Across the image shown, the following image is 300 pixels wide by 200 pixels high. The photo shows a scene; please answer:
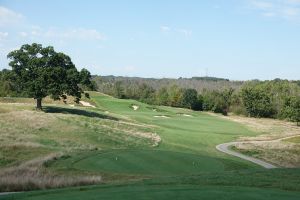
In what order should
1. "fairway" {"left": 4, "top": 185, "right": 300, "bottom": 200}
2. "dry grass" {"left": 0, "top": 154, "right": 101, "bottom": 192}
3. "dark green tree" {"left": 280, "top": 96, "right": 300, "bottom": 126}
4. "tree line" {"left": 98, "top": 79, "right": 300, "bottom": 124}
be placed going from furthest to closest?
1. "tree line" {"left": 98, "top": 79, "right": 300, "bottom": 124}
2. "dark green tree" {"left": 280, "top": 96, "right": 300, "bottom": 126}
3. "dry grass" {"left": 0, "top": 154, "right": 101, "bottom": 192}
4. "fairway" {"left": 4, "top": 185, "right": 300, "bottom": 200}

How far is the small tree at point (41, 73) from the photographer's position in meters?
52.0

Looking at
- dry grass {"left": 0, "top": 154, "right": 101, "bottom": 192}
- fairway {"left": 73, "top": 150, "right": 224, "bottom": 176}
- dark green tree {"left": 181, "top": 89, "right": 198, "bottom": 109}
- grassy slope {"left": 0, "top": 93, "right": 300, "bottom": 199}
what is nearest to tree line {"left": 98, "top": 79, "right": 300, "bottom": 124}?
dark green tree {"left": 181, "top": 89, "right": 198, "bottom": 109}

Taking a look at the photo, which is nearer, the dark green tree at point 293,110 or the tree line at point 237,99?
the dark green tree at point 293,110

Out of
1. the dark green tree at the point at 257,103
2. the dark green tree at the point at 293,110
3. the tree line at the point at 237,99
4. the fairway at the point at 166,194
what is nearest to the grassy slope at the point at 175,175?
the fairway at the point at 166,194

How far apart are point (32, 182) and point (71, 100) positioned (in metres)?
72.0

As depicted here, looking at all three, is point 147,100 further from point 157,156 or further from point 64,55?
point 157,156

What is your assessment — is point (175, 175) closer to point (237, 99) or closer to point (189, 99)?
point (189, 99)

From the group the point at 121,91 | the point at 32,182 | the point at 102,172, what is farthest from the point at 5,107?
the point at 121,91

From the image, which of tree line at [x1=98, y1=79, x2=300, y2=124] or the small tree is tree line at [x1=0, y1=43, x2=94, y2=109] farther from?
tree line at [x1=98, y1=79, x2=300, y2=124]

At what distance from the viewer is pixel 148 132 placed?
5275 cm

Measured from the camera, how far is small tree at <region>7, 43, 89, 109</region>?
171 ft

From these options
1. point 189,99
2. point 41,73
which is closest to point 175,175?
point 41,73

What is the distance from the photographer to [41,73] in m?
52.0

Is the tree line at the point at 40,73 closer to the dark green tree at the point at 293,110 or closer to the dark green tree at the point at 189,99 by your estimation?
the dark green tree at the point at 293,110
